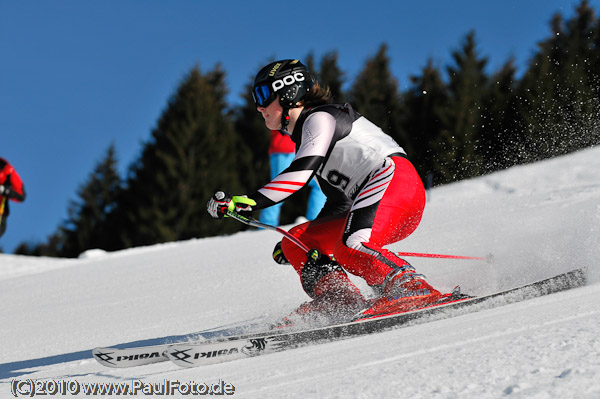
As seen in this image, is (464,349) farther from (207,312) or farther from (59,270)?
(59,270)

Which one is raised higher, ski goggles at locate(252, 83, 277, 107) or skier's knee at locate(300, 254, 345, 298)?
ski goggles at locate(252, 83, 277, 107)

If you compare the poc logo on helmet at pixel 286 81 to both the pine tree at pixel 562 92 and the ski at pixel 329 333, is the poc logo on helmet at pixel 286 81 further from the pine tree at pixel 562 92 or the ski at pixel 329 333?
the pine tree at pixel 562 92

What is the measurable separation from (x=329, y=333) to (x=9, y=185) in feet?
23.4

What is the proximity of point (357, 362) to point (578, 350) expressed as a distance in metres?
0.75

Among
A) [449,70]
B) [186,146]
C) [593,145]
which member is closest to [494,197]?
[593,145]

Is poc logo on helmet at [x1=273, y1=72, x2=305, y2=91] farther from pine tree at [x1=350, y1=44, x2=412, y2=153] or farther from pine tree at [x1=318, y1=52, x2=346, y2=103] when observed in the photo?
pine tree at [x1=318, y1=52, x2=346, y2=103]

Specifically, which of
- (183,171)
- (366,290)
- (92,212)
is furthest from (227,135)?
(366,290)

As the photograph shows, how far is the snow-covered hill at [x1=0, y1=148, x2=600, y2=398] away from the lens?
208 cm

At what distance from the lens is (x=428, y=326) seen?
299cm

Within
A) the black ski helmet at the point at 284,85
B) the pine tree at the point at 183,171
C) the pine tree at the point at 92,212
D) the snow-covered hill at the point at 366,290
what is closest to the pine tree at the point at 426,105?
the pine tree at the point at 183,171

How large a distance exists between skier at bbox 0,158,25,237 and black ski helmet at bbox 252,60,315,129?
624 cm

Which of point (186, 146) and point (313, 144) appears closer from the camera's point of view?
point (313, 144)

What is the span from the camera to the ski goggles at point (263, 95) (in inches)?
147

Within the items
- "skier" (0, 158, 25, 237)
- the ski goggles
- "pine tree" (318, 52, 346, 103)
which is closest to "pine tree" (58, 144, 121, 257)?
"pine tree" (318, 52, 346, 103)
